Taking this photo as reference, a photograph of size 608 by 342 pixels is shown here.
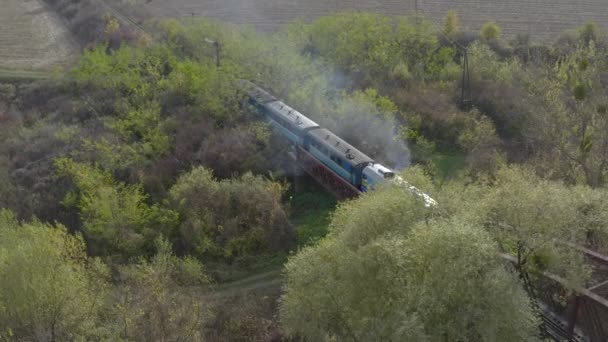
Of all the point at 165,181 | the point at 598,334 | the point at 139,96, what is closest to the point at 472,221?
the point at 598,334

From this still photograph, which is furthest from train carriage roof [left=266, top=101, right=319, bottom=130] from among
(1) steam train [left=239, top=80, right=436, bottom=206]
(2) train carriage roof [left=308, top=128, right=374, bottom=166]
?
(2) train carriage roof [left=308, top=128, right=374, bottom=166]

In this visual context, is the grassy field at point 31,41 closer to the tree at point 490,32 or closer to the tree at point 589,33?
the tree at point 490,32

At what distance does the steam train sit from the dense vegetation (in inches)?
47.8

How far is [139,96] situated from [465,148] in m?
23.3

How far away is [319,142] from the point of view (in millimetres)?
31375

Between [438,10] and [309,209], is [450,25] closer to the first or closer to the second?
[438,10]

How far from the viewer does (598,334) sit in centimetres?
1755

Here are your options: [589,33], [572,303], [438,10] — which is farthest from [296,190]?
[438,10]

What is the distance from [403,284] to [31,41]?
5673cm

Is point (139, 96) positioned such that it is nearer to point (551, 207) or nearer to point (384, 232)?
point (384, 232)

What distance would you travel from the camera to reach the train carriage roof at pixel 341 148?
94.5 feet

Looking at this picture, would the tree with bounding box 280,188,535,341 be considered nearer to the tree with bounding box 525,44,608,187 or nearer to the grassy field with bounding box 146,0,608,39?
the tree with bounding box 525,44,608,187

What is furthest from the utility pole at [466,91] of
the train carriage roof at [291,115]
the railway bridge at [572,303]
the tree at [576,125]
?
the railway bridge at [572,303]

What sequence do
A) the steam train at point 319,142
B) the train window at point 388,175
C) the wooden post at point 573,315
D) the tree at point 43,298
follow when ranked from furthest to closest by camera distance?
the steam train at point 319,142, the train window at point 388,175, the tree at point 43,298, the wooden post at point 573,315
